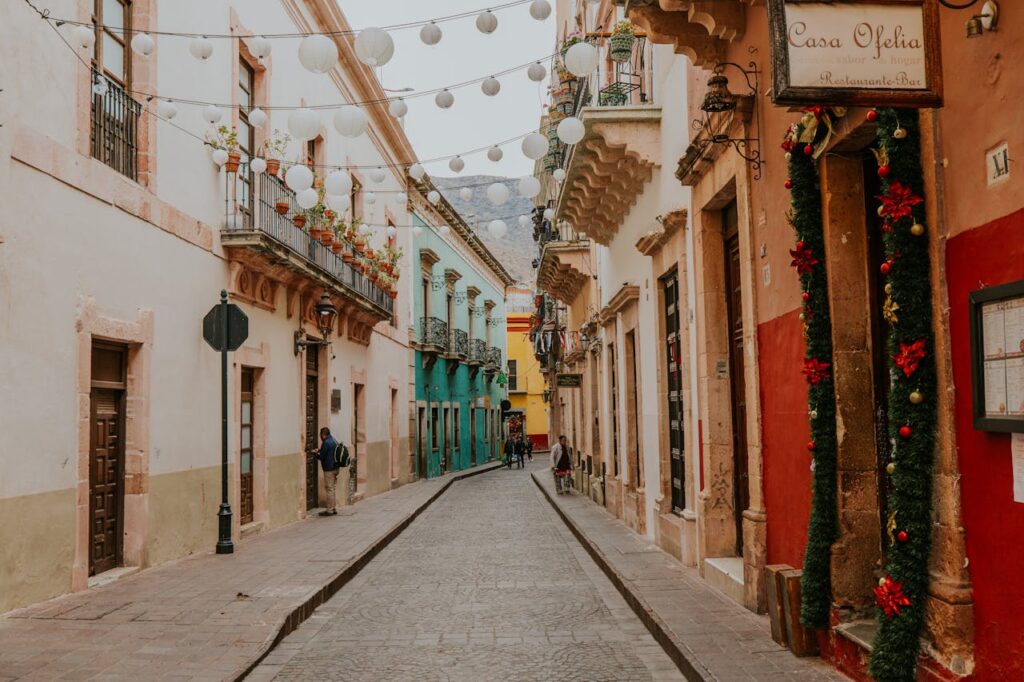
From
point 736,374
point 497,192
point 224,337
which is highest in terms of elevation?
point 497,192

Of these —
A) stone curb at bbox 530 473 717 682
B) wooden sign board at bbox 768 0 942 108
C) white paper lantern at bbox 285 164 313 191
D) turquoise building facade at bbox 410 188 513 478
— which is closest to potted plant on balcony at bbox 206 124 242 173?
white paper lantern at bbox 285 164 313 191

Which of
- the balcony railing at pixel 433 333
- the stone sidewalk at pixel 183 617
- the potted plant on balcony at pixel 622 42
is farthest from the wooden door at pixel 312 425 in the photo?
the balcony railing at pixel 433 333

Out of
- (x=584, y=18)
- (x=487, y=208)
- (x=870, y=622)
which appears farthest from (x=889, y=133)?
(x=487, y=208)

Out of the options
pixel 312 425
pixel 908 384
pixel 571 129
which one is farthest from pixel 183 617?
pixel 312 425

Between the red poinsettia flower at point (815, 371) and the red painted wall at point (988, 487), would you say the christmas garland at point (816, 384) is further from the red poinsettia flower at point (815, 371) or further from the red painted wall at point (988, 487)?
the red painted wall at point (988, 487)

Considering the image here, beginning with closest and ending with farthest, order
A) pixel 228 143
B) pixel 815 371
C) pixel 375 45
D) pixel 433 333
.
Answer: pixel 815 371 → pixel 375 45 → pixel 228 143 → pixel 433 333

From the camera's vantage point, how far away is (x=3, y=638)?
7047mm

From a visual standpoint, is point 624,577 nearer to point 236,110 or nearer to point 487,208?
point 236,110

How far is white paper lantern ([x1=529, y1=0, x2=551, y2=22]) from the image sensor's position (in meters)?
8.50

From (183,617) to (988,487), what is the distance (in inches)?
240

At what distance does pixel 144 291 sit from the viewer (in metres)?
10.8

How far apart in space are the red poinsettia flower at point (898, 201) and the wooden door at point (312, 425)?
14.7 meters

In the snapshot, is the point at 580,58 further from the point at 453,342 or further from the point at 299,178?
the point at 453,342

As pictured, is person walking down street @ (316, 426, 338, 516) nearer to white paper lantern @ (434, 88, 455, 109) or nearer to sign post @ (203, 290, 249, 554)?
sign post @ (203, 290, 249, 554)
